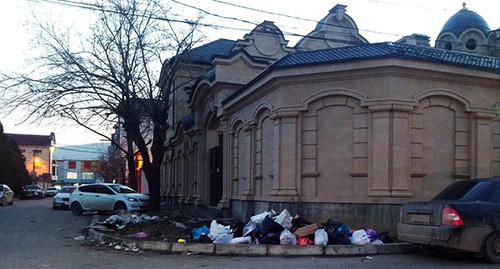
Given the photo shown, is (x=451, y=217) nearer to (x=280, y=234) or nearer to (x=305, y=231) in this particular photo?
(x=305, y=231)

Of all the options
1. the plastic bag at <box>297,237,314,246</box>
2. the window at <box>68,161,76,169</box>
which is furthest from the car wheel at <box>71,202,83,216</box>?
the window at <box>68,161,76,169</box>

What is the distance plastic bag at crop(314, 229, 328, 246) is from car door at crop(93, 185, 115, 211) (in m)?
14.9

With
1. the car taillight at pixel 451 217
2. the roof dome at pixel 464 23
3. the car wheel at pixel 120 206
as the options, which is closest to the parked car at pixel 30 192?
the car wheel at pixel 120 206

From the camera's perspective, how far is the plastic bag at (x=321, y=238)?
11.0 metres

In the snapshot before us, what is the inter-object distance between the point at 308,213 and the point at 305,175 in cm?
105

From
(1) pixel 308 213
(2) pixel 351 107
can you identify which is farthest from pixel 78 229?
(2) pixel 351 107

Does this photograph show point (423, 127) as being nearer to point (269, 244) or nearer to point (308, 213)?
point (308, 213)

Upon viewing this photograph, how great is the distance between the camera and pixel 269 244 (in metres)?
11.1

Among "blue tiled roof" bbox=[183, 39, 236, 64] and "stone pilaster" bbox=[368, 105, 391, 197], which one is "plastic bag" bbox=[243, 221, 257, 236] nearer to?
"stone pilaster" bbox=[368, 105, 391, 197]

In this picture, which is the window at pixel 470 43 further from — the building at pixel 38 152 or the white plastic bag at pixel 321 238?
the building at pixel 38 152

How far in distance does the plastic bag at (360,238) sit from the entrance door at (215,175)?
34.4 ft

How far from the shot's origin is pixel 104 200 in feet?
78.5

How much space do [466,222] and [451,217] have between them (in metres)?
0.27

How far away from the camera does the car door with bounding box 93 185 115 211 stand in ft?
78.2
